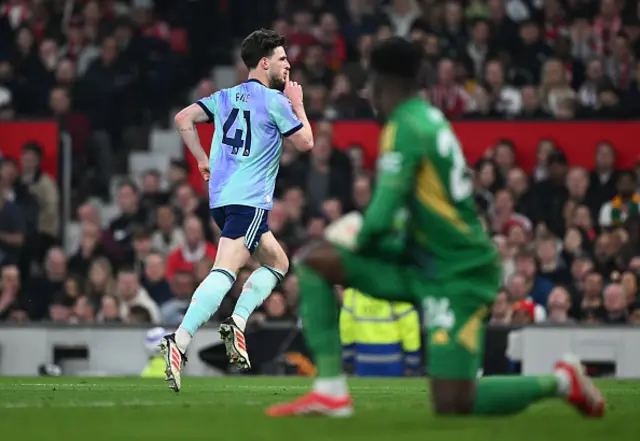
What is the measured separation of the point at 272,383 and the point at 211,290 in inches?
88.6

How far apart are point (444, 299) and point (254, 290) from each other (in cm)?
400

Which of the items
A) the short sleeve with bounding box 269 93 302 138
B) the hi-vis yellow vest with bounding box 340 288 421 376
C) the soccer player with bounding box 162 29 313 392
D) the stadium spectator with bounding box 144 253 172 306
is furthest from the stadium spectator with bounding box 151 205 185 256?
the short sleeve with bounding box 269 93 302 138

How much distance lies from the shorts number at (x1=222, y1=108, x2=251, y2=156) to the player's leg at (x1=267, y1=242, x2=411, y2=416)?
3810 millimetres

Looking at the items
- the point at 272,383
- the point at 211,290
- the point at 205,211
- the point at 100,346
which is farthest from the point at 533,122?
the point at 211,290

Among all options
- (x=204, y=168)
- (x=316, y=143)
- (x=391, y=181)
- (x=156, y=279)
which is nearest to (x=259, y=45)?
(x=204, y=168)

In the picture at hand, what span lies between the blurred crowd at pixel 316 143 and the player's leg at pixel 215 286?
5766 millimetres

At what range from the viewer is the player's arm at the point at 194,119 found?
39.1 feet

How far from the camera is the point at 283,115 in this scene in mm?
11758

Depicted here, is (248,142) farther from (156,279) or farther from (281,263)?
(156,279)

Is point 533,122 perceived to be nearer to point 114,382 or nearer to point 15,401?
point 114,382

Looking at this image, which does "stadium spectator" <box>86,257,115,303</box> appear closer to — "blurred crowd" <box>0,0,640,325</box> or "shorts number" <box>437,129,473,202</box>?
"blurred crowd" <box>0,0,640,325</box>

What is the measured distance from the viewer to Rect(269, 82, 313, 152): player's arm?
38.1 ft

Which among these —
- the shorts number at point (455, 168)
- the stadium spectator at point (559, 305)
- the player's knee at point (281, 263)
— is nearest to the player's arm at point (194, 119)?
the player's knee at point (281, 263)

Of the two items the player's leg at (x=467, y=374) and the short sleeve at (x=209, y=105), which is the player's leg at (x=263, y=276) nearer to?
the short sleeve at (x=209, y=105)
